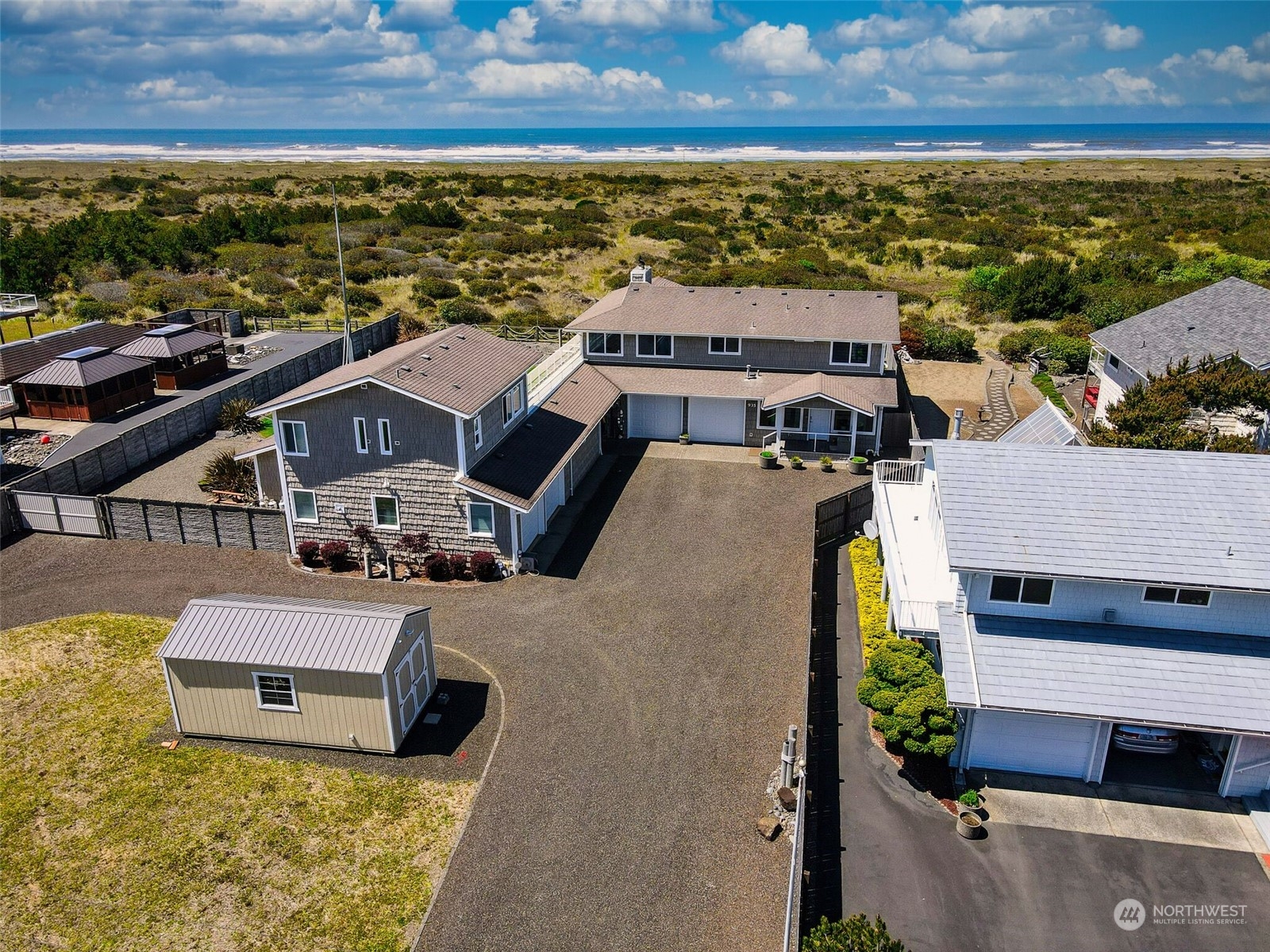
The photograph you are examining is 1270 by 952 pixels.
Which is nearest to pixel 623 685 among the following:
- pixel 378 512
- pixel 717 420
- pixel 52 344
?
pixel 378 512

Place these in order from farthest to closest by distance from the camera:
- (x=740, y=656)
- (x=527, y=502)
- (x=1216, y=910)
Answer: (x=527, y=502)
(x=740, y=656)
(x=1216, y=910)

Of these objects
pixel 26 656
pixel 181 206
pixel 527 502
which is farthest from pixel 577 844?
pixel 181 206

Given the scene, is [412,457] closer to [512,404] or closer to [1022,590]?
[512,404]

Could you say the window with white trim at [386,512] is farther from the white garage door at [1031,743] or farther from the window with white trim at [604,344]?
the white garage door at [1031,743]

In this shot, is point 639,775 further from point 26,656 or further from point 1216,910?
point 26,656

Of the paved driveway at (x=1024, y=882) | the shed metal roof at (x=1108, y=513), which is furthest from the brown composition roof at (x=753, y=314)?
the paved driveway at (x=1024, y=882)
